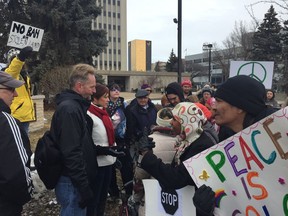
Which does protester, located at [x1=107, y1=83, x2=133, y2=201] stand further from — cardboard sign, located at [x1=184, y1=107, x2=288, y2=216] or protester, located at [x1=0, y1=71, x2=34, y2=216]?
cardboard sign, located at [x1=184, y1=107, x2=288, y2=216]

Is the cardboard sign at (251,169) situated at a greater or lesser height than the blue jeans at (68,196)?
greater

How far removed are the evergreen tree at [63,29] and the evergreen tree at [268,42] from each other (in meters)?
15.0

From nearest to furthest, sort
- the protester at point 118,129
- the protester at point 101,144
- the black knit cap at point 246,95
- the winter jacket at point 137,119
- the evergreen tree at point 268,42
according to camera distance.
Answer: the black knit cap at point 246,95, the protester at point 101,144, the protester at point 118,129, the winter jacket at point 137,119, the evergreen tree at point 268,42

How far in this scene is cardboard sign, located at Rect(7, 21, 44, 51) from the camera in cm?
575

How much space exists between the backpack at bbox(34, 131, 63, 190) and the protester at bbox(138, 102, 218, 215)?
2.69 feet

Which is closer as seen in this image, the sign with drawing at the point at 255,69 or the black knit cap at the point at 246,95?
the black knit cap at the point at 246,95

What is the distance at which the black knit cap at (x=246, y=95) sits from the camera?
75.9 inches

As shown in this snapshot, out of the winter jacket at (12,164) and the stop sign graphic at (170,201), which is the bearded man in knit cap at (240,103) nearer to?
the stop sign graphic at (170,201)

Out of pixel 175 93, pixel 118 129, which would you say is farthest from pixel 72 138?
pixel 118 129

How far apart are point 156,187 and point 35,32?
15.4ft

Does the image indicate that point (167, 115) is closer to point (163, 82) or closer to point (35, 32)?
point (35, 32)

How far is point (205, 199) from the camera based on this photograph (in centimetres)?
182

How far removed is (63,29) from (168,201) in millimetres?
19439

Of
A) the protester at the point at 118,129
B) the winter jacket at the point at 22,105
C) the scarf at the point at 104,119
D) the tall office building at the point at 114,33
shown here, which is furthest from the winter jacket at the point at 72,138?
the tall office building at the point at 114,33
